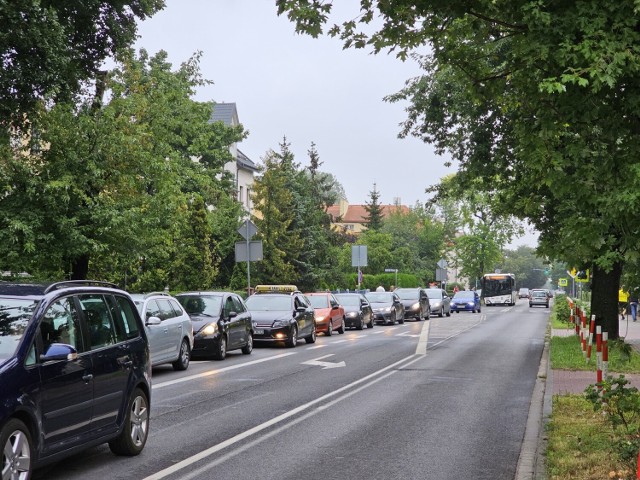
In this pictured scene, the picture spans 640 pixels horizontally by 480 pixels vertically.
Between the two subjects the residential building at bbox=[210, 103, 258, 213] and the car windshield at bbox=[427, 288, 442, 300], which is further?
the residential building at bbox=[210, 103, 258, 213]

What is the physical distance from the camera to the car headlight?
67.5ft

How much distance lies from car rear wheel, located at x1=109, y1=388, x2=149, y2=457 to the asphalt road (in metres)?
0.11

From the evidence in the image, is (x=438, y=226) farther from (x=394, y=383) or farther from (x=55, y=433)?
(x=55, y=433)

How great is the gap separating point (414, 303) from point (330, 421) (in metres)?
36.7

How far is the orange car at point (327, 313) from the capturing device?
32156mm

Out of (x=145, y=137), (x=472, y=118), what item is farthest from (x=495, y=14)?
(x=145, y=137)

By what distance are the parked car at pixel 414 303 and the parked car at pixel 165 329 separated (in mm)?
29745

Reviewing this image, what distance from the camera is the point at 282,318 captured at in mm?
25469

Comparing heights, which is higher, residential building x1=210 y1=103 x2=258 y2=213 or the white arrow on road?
residential building x1=210 y1=103 x2=258 y2=213

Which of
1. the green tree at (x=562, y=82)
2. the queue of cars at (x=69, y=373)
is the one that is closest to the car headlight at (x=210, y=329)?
the queue of cars at (x=69, y=373)

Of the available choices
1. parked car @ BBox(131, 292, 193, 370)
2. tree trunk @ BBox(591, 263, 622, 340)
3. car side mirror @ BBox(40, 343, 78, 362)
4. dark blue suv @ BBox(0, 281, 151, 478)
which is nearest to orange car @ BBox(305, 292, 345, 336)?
tree trunk @ BBox(591, 263, 622, 340)

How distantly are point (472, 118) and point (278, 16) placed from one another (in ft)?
41.7

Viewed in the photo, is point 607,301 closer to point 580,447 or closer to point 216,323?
point 216,323

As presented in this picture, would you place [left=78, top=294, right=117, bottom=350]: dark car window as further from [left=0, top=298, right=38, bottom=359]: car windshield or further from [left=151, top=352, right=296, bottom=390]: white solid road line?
[left=151, top=352, right=296, bottom=390]: white solid road line
